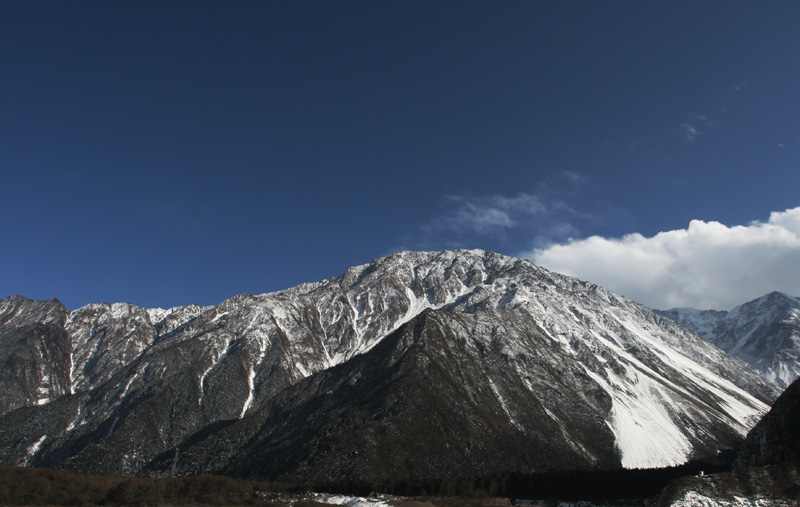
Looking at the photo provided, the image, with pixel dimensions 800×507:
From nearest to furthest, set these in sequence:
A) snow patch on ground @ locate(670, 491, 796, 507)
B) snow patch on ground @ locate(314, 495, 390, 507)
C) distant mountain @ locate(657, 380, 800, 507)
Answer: snow patch on ground @ locate(670, 491, 796, 507) < distant mountain @ locate(657, 380, 800, 507) < snow patch on ground @ locate(314, 495, 390, 507)

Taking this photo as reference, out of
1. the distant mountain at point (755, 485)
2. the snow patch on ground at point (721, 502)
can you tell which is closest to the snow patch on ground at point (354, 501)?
the distant mountain at point (755, 485)

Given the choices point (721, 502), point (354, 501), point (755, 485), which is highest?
point (755, 485)

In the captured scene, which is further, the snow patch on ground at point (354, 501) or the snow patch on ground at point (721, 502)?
the snow patch on ground at point (354, 501)

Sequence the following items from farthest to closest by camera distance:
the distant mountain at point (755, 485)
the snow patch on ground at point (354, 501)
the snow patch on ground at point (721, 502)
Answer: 1. the snow patch on ground at point (354, 501)
2. the distant mountain at point (755, 485)
3. the snow patch on ground at point (721, 502)

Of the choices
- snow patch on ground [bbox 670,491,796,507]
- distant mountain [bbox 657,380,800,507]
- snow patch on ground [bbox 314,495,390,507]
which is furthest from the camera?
snow patch on ground [bbox 314,495,390,507]

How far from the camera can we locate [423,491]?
154375 millimetres

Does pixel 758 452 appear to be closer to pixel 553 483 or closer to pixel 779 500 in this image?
pixel 779 500

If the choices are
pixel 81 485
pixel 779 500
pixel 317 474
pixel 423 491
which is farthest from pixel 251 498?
pixel 779 500

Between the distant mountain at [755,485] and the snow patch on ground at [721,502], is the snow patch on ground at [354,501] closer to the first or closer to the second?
the distant mountain at [755,485]

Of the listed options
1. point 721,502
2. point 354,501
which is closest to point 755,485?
point 721,502

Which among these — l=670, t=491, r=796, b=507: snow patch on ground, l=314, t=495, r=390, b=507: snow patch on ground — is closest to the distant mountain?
l=670, t=491, r=796, b=507: snow patch on ground

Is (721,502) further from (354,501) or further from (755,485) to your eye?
(354,501)

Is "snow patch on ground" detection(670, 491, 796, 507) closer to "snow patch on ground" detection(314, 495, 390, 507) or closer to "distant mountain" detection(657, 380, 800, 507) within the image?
"distant mountain" detection(657, 380, 800, 507)

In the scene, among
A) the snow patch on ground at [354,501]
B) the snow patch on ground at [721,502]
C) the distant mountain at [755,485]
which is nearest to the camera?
the snow patch on ground at [721,502]
